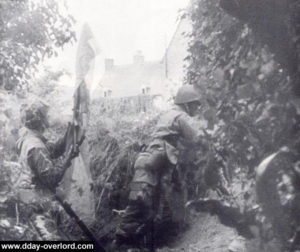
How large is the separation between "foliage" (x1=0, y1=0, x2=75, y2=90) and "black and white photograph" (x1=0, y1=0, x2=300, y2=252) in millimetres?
15

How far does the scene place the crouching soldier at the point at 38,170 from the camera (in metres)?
4.65

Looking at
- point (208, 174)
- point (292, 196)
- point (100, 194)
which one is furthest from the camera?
point (100, 194)

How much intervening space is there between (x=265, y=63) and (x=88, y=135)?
10.3 feet

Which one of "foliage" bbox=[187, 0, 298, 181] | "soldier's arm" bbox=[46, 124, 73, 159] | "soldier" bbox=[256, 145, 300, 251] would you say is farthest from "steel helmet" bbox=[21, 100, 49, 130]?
"soldier" bbox=[256, 145, 300, 251]

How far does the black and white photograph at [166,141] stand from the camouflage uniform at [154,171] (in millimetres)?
13

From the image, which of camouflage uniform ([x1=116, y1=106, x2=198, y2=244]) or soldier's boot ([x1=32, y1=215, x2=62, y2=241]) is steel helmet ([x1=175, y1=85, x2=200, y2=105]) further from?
soldier's boot ([x1=32, y1=215, x2=62, y2=241])

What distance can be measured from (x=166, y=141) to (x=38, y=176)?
1.59 metres

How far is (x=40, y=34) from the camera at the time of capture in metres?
5.40

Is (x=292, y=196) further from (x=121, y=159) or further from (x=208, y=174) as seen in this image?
(x=121, y=159)

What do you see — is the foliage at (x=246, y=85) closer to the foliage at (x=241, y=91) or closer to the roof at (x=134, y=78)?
the foliage at (x=241, y=91)

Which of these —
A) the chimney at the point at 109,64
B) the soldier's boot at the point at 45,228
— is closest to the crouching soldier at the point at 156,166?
the soldier's boot at the point at 45,228

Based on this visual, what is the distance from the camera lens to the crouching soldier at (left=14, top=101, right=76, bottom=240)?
183 inches

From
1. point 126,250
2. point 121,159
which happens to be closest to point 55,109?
point 121,159

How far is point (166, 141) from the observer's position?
490cm
